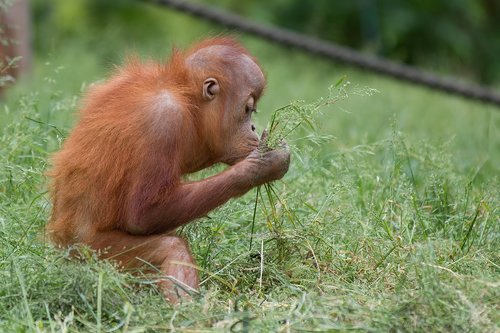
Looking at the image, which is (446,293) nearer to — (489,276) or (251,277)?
(489,276)

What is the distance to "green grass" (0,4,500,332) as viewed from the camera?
366 cm

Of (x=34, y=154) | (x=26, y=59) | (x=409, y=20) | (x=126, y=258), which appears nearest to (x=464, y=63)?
(x=409, y=20)

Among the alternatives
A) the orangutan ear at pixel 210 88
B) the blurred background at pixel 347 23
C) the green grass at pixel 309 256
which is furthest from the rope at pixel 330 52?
the blurred background at pixel 347 23

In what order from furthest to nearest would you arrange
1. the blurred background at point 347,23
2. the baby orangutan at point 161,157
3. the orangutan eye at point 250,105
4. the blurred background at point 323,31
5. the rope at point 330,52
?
1. the blurred background at point 347,23
2. the blurred background at point 323,31
3. the rope at point 330,52
4. the orangutan eye at point 250,105
5. the baby orangutan at point 161,157

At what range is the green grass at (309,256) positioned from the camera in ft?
12.0

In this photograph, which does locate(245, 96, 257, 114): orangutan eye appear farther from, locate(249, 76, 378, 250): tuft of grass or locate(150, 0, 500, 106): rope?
locate(150, 0, 500, 106): rope

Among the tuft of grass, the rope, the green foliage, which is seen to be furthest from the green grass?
the green foliage

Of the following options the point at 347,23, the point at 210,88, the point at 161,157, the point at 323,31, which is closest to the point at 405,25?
the point at 347,23

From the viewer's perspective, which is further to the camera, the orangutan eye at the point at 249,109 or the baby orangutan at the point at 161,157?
the orangutan eye at the point at 249,109

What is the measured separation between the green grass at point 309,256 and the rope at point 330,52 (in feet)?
2.52

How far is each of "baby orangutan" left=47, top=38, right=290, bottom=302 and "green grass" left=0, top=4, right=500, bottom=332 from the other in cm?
14

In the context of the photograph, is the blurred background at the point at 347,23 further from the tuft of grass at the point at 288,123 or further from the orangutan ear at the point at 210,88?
the orangutan ear at the point at 210,88

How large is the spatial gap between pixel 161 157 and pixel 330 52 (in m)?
3.35

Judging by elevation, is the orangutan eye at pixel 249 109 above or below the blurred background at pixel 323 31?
above
